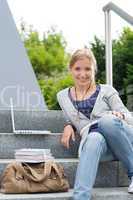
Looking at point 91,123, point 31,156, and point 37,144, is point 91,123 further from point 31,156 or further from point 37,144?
point 37,144

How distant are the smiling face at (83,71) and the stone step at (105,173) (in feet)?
1.75

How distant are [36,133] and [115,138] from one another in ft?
2.26

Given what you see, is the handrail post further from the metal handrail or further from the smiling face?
the smiling face

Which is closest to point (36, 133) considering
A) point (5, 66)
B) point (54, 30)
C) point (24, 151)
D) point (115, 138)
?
point (24, 151)

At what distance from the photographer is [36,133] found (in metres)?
3.44

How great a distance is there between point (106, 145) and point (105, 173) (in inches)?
A: 13.0

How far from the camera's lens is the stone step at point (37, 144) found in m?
3.41

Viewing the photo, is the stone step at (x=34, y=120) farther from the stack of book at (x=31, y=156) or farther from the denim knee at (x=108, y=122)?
the denim knee at (x=108, y=122)

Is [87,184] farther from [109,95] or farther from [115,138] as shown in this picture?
[109,95]

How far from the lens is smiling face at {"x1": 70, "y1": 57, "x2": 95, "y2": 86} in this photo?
3.27 meters

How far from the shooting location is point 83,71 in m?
3.27

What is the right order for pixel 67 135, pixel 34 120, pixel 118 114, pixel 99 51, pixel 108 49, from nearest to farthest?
pixel 118 114 < pixel 67 135 < pixel 34 120 < pixel 108 49 < pixel 99 51
